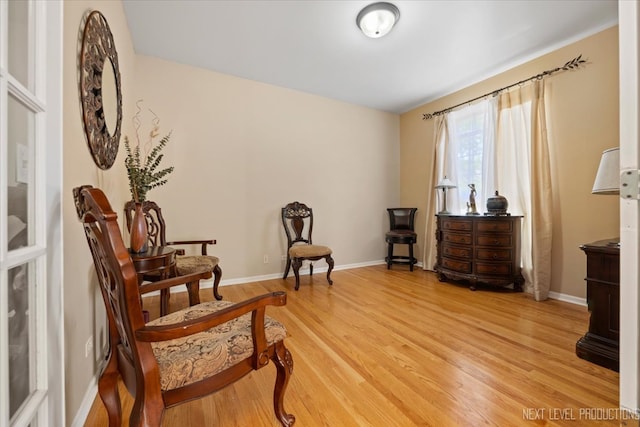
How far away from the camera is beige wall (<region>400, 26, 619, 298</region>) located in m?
2.54

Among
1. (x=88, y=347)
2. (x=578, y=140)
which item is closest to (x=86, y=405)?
(x=88, y=347)

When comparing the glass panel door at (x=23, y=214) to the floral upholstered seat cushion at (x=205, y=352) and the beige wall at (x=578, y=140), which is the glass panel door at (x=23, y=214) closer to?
the floral upholstered seat cushion at (x=205, y=352)

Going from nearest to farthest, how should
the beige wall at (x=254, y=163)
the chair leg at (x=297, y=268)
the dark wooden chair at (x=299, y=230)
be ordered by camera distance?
1. the beige wall at (x=254, y=163)
2. the chair leg at (x=297, y=268)
3. the dark wooden chair at (x=299, y=230)

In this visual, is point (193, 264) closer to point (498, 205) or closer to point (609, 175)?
point (609, 175)

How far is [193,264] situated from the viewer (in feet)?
8.25

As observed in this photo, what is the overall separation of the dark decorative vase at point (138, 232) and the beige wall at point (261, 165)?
1.47 meters

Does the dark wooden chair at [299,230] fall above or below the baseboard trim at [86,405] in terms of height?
above

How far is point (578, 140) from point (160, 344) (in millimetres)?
4050

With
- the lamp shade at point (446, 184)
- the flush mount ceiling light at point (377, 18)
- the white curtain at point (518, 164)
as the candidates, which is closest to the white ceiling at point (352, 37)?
the flush mount ceiling light at point (377, 18)

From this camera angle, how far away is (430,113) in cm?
432

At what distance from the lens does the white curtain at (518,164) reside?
2939 millimetres

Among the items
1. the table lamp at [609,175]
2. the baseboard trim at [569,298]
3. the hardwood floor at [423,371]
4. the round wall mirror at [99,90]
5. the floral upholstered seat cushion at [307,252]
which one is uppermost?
the round wall mirror at [99,90]

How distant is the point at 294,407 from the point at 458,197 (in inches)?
143

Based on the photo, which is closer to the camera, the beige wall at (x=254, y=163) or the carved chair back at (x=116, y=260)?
the carved chair back at (x=116, y=260)
